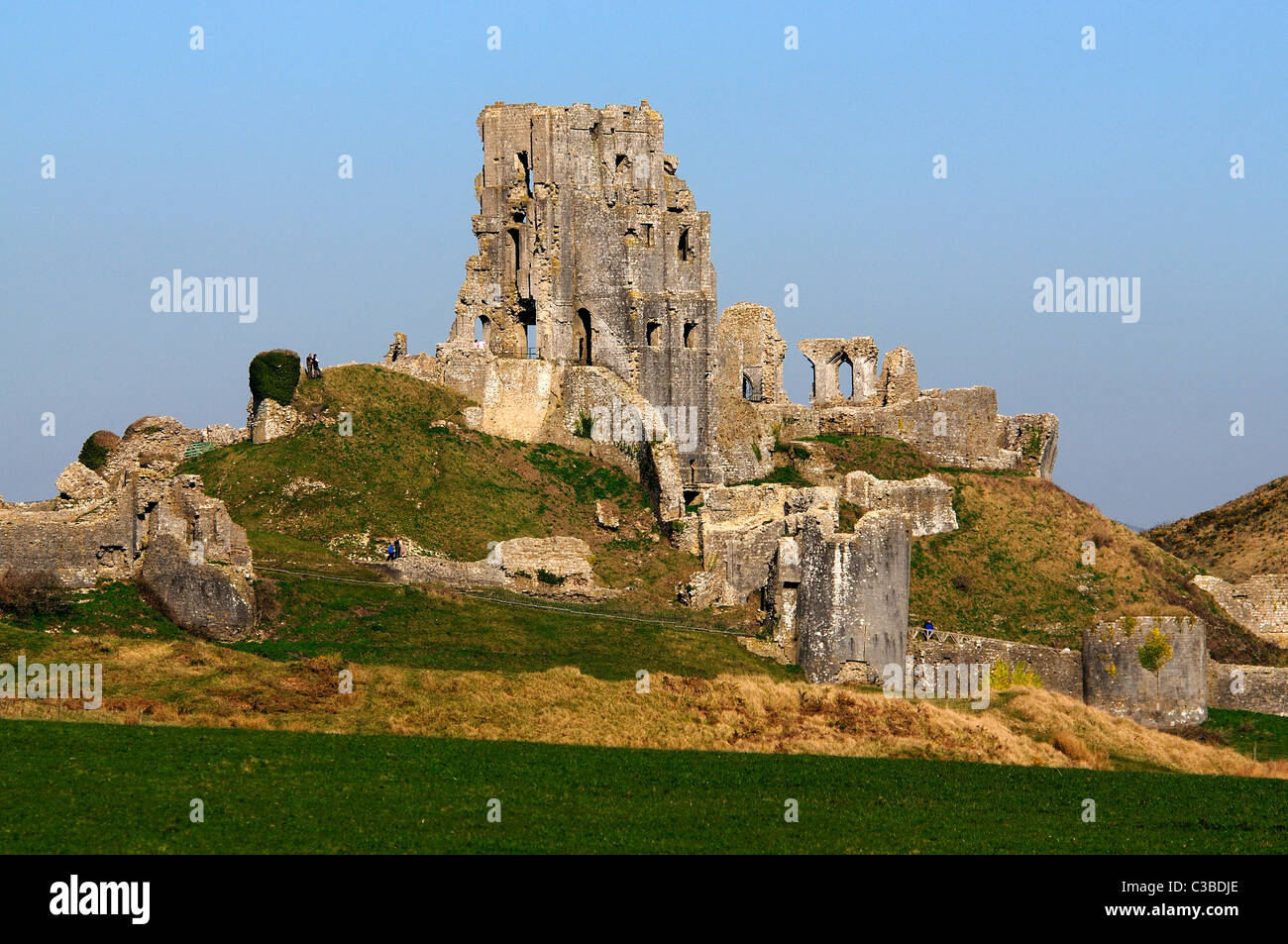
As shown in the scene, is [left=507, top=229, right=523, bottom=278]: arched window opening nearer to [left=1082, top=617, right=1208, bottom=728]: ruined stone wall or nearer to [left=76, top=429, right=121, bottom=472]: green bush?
[left=76, top=429, right=121, bottom=472]: green bush

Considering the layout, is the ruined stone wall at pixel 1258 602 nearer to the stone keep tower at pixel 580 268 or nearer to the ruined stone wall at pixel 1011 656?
the ruined stone wall at pixel 1011 656

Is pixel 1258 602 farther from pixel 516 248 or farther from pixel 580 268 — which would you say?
pixel 516 248

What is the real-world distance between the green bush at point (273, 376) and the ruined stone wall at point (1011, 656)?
19391 millimetres

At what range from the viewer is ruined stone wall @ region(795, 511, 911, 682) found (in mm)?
48625

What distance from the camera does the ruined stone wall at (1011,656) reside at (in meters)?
52.2

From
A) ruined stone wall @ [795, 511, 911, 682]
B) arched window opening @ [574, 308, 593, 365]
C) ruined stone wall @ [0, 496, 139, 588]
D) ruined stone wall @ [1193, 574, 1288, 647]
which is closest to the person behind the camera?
ruined stone wall @ [0, 496, 139, 588]

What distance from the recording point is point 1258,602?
214 feet

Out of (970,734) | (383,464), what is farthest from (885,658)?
(383,464)

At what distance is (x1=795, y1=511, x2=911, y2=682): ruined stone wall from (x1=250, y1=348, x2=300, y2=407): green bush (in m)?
16.8

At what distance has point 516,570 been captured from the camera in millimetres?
52875

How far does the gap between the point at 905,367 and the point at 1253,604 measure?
16226mm

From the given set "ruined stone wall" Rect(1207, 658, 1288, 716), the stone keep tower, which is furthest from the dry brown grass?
the stone keep tower

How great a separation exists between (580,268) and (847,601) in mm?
21041
